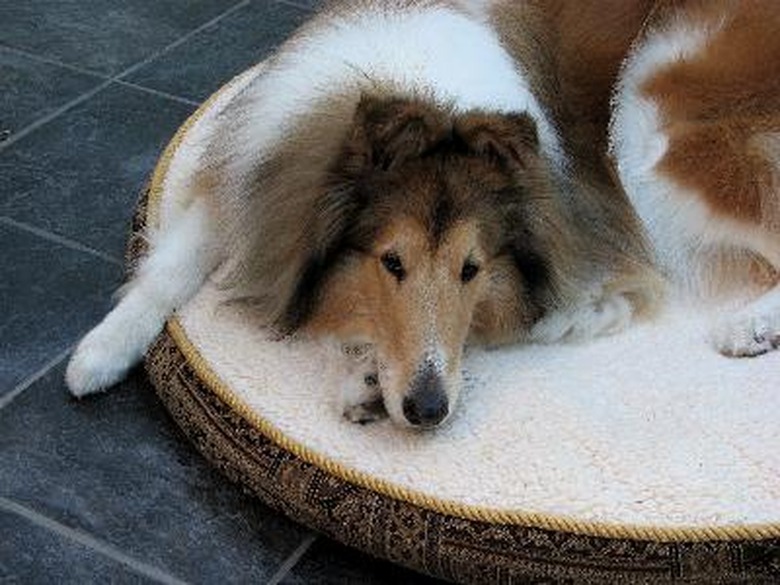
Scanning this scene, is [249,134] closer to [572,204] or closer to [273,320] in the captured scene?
[273,320]

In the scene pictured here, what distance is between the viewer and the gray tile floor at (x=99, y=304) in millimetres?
2322

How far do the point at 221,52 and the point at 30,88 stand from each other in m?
0.62

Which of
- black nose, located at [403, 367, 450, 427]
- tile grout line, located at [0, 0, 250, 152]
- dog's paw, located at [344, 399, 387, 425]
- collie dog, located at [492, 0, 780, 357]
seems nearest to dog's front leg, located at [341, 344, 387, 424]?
dog's paw, located at [344, 399, 387, 425]

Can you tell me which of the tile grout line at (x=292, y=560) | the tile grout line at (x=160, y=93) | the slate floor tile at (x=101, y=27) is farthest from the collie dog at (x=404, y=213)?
the slate floor tile at (x=101, y=27)

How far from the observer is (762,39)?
267 centimetres

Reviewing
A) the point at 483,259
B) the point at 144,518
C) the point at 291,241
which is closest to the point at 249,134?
the point at 291,241

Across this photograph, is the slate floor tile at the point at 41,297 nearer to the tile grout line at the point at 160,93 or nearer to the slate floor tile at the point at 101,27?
the tile grout line at the point at 160,93

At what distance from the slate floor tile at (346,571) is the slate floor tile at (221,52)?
1.87m

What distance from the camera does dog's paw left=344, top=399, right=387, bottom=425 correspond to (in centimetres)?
240

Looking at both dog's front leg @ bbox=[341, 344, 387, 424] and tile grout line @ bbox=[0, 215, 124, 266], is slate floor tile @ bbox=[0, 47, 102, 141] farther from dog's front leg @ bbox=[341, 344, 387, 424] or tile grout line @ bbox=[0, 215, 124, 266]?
dog's front leg @ bbox=[341, 344, 387, 424]

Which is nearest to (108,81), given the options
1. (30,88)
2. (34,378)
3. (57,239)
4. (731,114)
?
(30,88)

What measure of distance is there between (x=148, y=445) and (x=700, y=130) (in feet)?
4.32

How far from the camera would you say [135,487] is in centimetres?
246

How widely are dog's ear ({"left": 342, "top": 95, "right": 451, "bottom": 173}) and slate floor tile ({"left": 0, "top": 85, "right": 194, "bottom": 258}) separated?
3.41 ft
